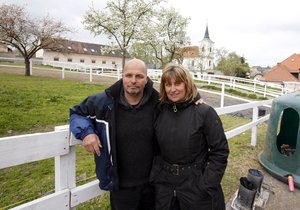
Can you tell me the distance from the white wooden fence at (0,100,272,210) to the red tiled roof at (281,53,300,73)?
61706mm

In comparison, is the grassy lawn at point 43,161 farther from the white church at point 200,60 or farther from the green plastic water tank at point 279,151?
the white church at point 200,60

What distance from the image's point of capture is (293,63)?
5731 centimetres

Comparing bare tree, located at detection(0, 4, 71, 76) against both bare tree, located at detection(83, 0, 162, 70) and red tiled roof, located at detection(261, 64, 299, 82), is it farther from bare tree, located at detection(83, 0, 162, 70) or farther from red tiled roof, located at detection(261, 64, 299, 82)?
red tiled roof, located at detection(261, 64, 299, 82)

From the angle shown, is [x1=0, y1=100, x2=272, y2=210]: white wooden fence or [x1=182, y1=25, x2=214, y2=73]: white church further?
[x1=182, y1=25, x2=214, y2=73]: white church

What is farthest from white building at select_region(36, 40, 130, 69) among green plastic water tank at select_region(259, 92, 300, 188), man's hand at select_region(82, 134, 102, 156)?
man's hand at select_region(82, 134, 102, 156)

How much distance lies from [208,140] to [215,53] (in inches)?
2698

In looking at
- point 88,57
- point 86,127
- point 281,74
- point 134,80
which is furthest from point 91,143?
point 88,57

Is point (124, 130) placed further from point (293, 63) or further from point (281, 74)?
point (293, 63)

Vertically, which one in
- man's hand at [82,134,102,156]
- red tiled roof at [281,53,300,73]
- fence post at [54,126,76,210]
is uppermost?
red tiled roof at [281,53,300,73]

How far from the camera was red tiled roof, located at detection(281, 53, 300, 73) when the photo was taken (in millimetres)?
55294

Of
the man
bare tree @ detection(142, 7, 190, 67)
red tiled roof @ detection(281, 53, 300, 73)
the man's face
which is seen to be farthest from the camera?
red tiled roof @ detection(281, 53, 300, 73)

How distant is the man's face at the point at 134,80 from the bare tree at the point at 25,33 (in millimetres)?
16918

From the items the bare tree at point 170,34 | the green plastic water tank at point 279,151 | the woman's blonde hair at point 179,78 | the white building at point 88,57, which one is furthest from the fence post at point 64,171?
the white building at point 88,57

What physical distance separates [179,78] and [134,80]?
382 millimetres
